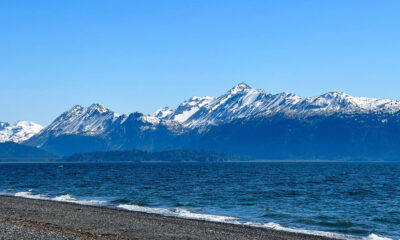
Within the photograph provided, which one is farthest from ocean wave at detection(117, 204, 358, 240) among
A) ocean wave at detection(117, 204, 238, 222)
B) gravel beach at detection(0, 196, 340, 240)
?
gravel beach at detection(0, 196, 340, 240)

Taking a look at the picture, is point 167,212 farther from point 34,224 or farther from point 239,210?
point 34,224

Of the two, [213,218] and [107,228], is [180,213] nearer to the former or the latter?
[213,218]

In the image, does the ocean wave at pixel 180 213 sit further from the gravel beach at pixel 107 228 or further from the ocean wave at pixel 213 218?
the gravel beach at pixel 107 228

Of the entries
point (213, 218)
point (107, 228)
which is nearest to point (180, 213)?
point (213, 218)

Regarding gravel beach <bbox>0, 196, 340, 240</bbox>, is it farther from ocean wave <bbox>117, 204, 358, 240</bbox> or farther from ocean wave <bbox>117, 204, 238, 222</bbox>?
ocean wave <bbox>117, 204, 238, 222</bbox>

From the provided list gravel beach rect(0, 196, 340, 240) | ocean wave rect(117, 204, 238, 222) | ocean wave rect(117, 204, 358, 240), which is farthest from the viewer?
ocean wave rect(117, 204, 238, 222)

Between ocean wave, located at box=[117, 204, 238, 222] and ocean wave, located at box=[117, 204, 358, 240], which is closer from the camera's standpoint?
ocean wave, located at box=[117, 204, 358, 240]

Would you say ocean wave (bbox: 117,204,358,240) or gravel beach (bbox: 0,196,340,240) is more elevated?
gravel beach (bbox: 0,196,340,240)

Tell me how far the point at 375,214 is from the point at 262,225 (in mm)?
17115

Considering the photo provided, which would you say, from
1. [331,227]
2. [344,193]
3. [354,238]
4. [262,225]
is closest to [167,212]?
[262,225]

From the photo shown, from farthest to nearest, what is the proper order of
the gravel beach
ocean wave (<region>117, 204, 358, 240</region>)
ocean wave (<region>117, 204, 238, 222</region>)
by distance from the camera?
ocean wave (<region>117, 204, 238, 222</region>) → ocean wave (<region>117, 204, 358, 240</region>) → the gravel beach

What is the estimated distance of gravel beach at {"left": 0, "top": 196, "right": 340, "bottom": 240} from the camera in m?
33.1

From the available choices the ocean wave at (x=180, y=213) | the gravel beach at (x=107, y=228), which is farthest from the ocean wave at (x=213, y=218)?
the gravel beach at (x=107, y=228)

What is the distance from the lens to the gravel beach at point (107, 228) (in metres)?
33.1
